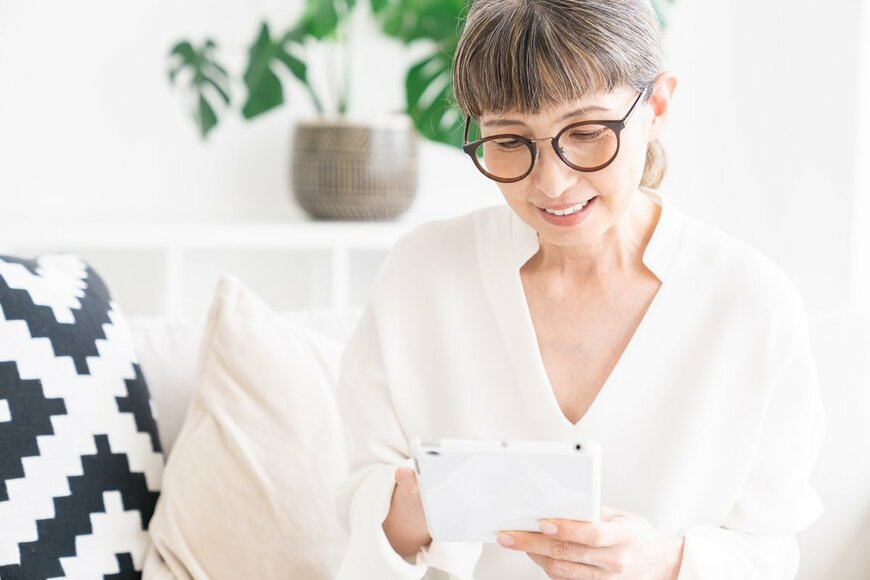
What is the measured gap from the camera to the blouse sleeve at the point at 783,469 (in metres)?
1.24

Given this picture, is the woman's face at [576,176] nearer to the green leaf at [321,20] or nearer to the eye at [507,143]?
the eye at [507,143]

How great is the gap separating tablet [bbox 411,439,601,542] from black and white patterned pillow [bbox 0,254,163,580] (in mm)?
525

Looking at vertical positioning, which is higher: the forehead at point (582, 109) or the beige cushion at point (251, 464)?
the forehead at point (582, 109)

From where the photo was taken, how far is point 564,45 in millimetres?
1081

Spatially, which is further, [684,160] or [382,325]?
[684,160]

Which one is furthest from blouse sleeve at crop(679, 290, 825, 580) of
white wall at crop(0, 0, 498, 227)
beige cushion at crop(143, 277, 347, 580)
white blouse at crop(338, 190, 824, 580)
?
white wall at crop(0, 0, 498, 227)

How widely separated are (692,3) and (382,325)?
7.43 feet

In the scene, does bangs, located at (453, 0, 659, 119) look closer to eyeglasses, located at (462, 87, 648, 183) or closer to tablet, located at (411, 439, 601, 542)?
eyeglasses, located at (462, 87, 648, 183)

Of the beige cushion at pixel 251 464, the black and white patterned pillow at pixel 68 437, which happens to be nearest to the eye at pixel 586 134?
the beige cushion at pixel 251 464

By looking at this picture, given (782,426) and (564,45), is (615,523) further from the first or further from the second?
(564,45)

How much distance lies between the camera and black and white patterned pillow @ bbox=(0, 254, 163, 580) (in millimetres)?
1290

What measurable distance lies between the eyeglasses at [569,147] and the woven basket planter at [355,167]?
67.1 inches

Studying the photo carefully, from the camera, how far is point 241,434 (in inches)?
57.0

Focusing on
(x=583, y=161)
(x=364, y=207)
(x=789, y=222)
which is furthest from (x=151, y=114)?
(x=583, y=161)
